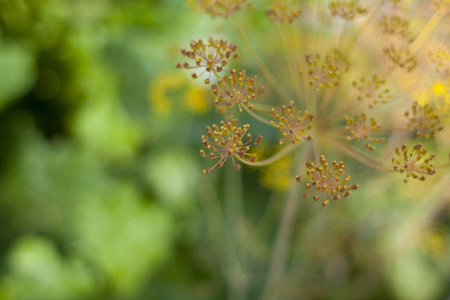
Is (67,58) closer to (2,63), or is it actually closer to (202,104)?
(2,63)

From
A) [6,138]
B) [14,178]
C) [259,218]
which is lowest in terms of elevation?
[259,218]

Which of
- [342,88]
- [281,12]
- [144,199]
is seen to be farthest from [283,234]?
[144,199]

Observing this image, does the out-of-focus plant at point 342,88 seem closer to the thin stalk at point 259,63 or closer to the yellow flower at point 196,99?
the thin stalk at point 259,63

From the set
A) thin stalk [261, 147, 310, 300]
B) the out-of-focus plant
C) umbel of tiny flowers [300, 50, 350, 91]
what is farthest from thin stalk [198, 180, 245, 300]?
umbel of tiny flowers [300, 50, 350, 91]

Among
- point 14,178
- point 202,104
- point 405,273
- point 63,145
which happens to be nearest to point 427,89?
point 202,104

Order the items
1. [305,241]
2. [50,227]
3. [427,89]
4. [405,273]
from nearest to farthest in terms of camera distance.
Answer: [427,89] → [305,241] → [405,273] → [50,227]

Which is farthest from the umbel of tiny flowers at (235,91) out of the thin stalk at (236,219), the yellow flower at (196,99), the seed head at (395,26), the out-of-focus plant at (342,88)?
the thin stalk at (236,219)
